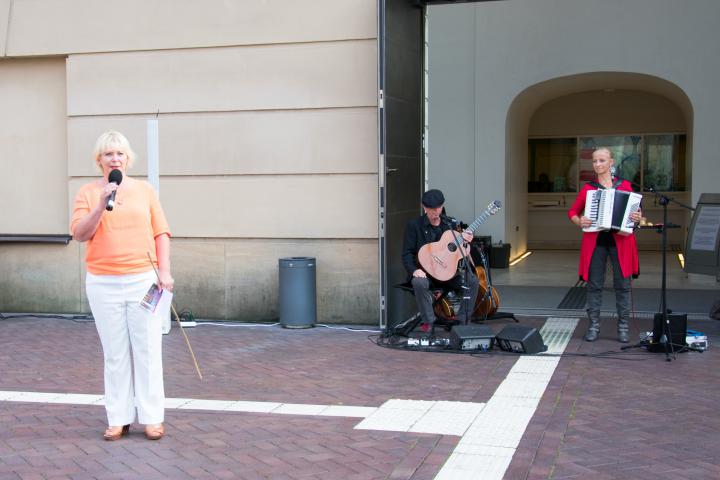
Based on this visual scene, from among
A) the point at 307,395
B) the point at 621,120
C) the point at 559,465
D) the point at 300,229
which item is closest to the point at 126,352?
the point at 307,395

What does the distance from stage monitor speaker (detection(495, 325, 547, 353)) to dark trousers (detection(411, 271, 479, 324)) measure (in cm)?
67

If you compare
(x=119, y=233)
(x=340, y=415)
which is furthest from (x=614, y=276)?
(x=119, y=233)

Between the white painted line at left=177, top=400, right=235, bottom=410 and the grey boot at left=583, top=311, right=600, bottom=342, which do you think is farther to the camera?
the grey boot at left=583, top=311, right=600, bottom=342

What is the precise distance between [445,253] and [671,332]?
206cm

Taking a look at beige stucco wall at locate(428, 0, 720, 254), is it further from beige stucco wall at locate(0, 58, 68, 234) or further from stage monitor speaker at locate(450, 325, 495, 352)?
stage monitor speaker at locate(450, 325, 495, 352)

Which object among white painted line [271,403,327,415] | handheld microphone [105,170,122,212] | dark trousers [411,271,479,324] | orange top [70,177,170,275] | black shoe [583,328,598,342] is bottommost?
white painted line [271,403,327,415]

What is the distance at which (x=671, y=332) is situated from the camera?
775cm

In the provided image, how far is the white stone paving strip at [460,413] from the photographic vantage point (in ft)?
16.0

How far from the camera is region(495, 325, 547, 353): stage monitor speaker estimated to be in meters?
7.71

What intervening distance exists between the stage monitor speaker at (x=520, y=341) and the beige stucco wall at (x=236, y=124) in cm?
191

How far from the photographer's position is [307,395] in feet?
21.1

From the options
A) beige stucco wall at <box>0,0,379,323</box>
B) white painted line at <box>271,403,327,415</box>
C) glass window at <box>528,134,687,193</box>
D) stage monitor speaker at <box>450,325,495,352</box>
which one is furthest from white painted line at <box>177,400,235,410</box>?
glass window at <box>528,134,687,193</box>

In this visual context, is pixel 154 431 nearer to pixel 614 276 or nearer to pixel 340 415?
pixel 340 415

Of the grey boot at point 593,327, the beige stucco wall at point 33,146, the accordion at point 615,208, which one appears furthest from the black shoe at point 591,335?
the beige stucco wall at point 33,146
